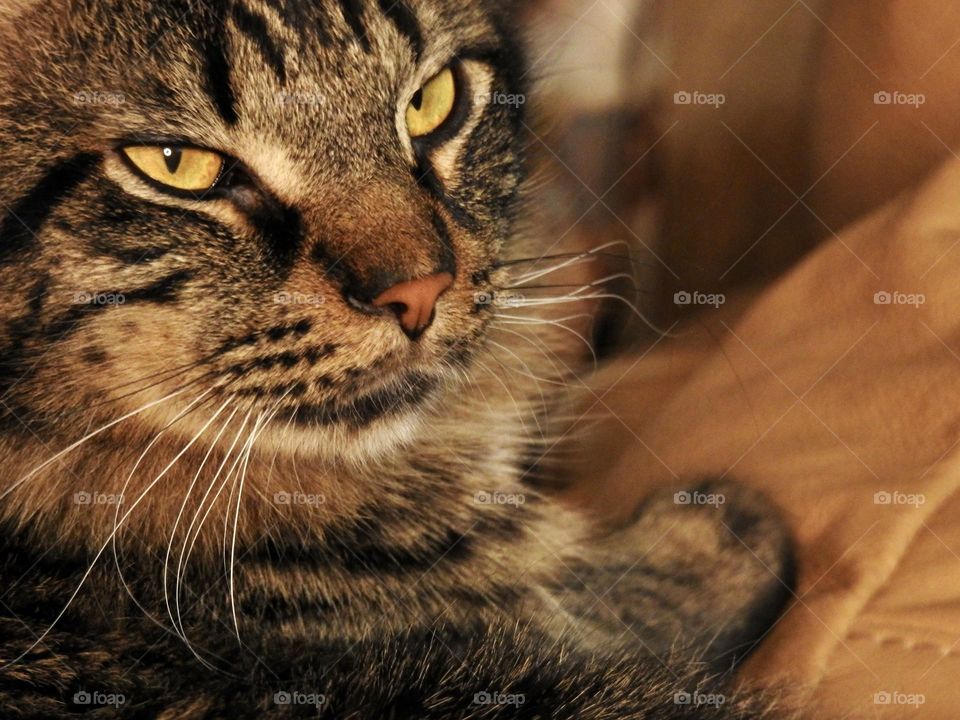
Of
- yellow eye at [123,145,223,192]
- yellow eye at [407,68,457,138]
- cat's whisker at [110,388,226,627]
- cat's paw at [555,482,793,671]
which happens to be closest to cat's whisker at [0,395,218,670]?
cat's whisker at [110,388,226,627]

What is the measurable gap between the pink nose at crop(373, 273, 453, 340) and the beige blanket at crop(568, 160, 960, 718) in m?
0.33

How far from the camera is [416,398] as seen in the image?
0.83m

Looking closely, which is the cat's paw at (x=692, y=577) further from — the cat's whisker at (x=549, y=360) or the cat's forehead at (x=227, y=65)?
the cat's forehead at (x=227, y=65)

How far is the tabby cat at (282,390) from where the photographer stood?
0.69 meters

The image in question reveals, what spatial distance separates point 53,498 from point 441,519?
1.16 ft

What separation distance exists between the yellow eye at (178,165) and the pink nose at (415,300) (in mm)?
160

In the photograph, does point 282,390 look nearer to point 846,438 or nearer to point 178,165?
point 178,165

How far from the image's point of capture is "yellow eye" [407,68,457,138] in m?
0.81

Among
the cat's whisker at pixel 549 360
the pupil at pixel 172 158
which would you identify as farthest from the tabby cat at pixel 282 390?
the cat's whisker at pixel 549 360

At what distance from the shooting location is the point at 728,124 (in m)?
0.94

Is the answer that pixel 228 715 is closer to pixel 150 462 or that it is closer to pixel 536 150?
pixel 150 462

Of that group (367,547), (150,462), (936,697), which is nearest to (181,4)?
(150,462)

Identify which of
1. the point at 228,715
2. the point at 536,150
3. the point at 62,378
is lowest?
the point at 228,715

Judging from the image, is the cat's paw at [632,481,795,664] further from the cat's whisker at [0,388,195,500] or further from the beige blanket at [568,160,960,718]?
the cat's whisker at [0,388,195,500]
